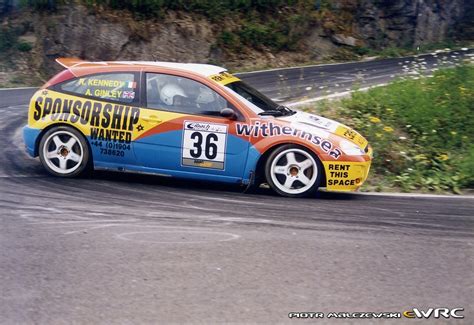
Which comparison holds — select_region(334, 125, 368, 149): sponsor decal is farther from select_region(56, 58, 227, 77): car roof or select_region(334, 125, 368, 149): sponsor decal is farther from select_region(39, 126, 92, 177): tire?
select_region(39, 126, 92, 177): tire

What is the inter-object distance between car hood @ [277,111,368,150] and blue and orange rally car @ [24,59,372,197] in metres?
0.02

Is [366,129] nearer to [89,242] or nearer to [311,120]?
[311,120]

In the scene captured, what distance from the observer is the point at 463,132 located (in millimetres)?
12078

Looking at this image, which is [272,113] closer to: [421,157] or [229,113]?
[229,113]

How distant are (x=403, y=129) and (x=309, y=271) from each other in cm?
619

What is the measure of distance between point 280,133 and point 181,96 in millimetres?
1297

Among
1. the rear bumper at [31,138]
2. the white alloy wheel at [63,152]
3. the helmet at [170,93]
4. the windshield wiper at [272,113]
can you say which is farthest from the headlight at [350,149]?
the rear bumper at [31,138]

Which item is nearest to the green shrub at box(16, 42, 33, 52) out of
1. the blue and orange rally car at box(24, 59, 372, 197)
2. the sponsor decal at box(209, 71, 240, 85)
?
the blue and orange rally car at box(24, 59, 372, 197)

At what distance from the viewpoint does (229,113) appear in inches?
360

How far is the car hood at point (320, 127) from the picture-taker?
924cm

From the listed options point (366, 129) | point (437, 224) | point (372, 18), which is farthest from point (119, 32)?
point (437, 224)

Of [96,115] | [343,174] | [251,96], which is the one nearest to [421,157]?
[343,174]

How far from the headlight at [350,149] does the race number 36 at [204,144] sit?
139cm

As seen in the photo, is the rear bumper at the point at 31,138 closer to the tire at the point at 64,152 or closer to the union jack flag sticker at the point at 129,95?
the tire at the point at 64,152
